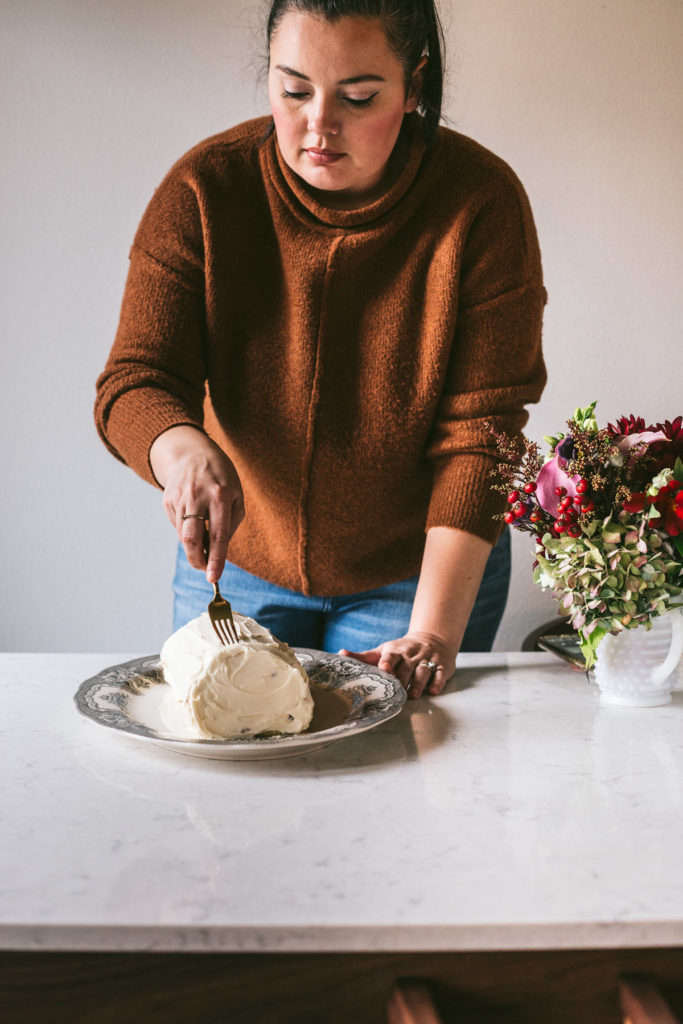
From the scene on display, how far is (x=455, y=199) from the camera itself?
4.23 feet

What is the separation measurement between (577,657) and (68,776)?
64cm

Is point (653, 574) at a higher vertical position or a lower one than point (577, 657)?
higher

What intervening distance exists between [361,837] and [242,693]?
199mm

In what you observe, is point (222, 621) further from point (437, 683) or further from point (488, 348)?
point (488, 348)

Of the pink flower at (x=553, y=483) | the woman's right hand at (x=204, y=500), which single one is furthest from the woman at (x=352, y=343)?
the pink flower at (x=553, y=483)

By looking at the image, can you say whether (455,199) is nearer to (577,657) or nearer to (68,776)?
(577,657)

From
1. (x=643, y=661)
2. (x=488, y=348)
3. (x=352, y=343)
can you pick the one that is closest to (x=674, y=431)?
(x=643, y=661)

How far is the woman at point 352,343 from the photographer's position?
123 cm

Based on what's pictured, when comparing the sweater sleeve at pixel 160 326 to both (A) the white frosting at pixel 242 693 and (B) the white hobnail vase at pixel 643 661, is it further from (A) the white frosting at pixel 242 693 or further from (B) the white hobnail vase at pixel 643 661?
(B) the white hobnail vase at pixel 643 661

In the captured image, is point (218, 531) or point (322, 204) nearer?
point (218, 531)

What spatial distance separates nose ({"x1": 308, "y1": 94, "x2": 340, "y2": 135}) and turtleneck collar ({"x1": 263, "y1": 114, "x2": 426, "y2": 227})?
0.16m

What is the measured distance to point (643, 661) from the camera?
101cm

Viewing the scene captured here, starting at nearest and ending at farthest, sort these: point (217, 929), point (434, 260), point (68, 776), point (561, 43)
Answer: point (217, 929) < point (68, 776) < point (434, 260) < point (561, 43)

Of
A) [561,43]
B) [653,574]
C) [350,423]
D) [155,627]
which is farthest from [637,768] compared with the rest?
[561,43]
